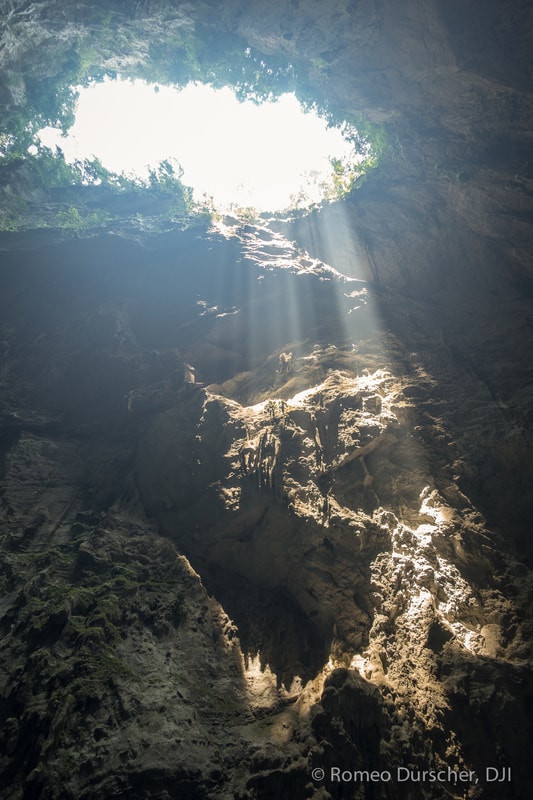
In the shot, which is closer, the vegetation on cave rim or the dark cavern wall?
the dark cavern wall

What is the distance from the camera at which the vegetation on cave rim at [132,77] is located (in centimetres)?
1792

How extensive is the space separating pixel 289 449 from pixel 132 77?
26527 mm

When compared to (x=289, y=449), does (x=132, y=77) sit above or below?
above

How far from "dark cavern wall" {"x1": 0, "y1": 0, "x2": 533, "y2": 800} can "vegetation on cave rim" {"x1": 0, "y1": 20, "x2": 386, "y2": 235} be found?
34cm

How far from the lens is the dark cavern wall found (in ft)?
17.0

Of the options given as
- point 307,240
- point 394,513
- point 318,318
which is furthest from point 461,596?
point 307,240

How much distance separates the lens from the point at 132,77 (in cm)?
2402

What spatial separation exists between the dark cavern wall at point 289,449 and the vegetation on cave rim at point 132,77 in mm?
342

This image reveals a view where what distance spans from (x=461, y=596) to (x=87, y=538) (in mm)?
7491

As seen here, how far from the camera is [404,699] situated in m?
5.45

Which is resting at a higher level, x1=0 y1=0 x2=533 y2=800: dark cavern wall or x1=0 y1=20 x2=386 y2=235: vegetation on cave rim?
x1=0 y1=20 x2=386 y2=235: vegetation on cave rim

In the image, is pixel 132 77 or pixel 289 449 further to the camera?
pixel 132 77

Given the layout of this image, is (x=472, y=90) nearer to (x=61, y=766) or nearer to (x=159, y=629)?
(x=159, y=629)

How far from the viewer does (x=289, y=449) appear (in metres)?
9.31
